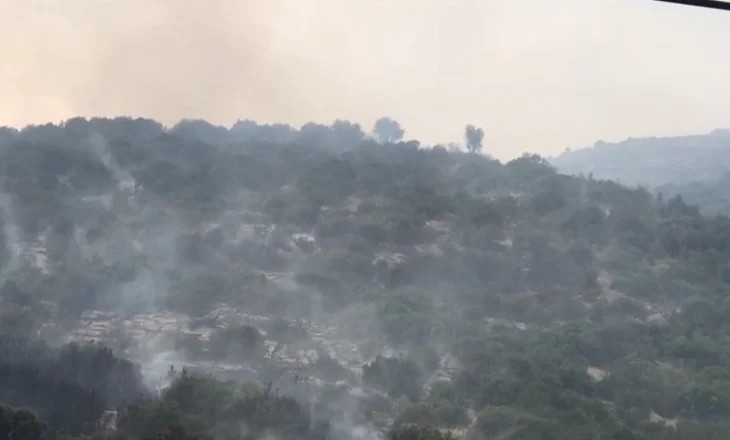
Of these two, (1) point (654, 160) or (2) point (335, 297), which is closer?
(2) point (335, 297)

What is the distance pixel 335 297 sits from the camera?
2162cm

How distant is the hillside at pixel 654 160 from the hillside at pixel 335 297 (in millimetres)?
14468

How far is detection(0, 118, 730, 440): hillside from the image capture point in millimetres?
16406

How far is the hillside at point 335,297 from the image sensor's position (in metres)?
16.4

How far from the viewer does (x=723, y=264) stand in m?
26.9

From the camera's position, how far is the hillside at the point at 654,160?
47062mm

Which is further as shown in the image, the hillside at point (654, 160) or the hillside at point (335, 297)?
the hillside at point (654, 160)

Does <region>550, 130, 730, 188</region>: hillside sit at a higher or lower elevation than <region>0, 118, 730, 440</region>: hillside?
higher

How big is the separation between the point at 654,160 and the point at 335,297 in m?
36.5

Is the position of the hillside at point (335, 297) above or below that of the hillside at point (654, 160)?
below

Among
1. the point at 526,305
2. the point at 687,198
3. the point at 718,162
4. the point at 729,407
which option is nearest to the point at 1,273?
the point at 526,305

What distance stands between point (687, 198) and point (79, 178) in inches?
1041

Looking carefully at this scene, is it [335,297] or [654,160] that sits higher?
[654,160]

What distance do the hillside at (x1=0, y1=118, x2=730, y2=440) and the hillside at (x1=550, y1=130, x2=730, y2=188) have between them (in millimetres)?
14468
